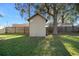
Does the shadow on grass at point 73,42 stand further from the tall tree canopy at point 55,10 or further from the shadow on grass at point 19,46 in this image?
the shadow on grass at point 19,46

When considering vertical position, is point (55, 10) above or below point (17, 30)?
above

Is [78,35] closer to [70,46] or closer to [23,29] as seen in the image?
[70,46]

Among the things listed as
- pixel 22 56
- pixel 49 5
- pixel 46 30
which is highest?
pixel 49 5

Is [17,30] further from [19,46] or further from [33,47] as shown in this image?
[33,47]

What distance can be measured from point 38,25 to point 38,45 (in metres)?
0.31

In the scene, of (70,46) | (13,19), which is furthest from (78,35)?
(13,19)

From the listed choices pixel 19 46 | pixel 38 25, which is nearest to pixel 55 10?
pixel 38 25

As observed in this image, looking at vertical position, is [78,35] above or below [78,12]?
below

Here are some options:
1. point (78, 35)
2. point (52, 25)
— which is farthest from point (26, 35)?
point (78, 35)

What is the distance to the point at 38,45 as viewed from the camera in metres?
5.42

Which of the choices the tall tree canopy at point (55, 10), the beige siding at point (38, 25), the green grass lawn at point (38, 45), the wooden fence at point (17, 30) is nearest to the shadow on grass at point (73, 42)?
the green grass lawn at point (38, 45)

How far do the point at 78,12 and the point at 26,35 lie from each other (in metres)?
0.89

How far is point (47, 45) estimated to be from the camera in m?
5.42

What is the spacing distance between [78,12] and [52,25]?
1.48 ft
